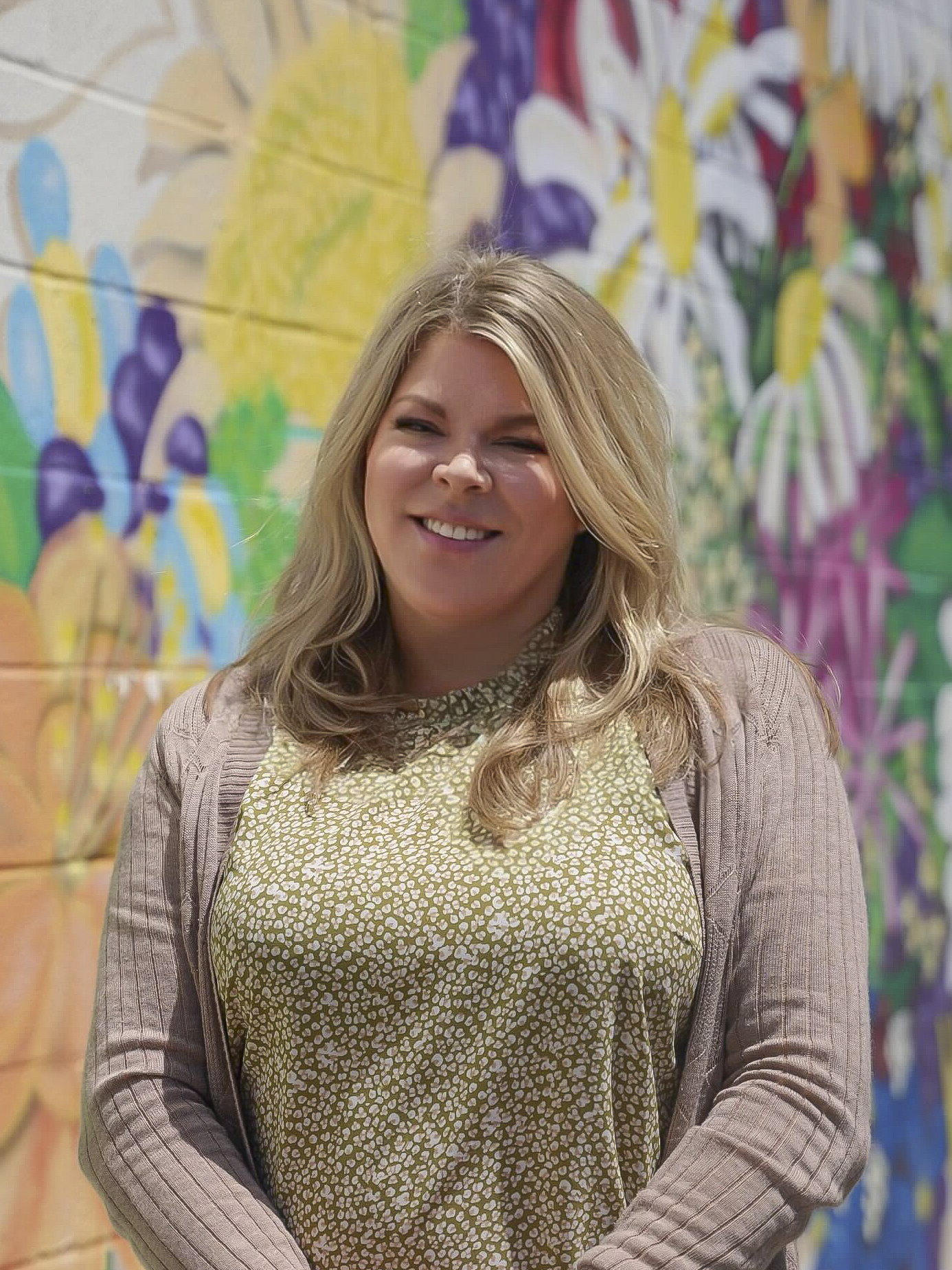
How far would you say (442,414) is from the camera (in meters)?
1.92

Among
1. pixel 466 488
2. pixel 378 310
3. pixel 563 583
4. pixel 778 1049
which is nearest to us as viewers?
pixel 778 1049

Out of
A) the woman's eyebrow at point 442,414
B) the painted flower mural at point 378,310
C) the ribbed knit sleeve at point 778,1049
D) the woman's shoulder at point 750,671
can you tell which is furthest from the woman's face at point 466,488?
the painted flower mural at point 378,310

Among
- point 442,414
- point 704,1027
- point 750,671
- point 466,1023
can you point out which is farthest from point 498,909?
point 442,414

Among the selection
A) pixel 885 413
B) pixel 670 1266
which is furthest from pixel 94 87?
pixel 885 413

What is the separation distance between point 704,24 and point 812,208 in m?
0.57

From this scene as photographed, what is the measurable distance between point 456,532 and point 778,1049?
2.29ft

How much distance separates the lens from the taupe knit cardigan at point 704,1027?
1642mm

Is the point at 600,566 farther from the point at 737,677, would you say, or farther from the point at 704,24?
the point at 704,24

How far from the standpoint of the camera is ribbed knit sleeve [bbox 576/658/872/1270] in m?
1.63

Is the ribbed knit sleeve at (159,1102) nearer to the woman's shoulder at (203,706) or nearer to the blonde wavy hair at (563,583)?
the woman's shoulder at (203,706)

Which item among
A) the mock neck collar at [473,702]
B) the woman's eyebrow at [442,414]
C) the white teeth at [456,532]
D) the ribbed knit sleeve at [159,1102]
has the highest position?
the woman's eyebrow at [442,414]

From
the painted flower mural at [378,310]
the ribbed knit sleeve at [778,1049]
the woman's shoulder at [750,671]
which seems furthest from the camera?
the painted flower mural at [378,310]

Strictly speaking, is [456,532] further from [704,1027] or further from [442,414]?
[704,1027]

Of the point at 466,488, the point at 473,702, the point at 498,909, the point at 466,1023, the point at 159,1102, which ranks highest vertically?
the point at 466,488
